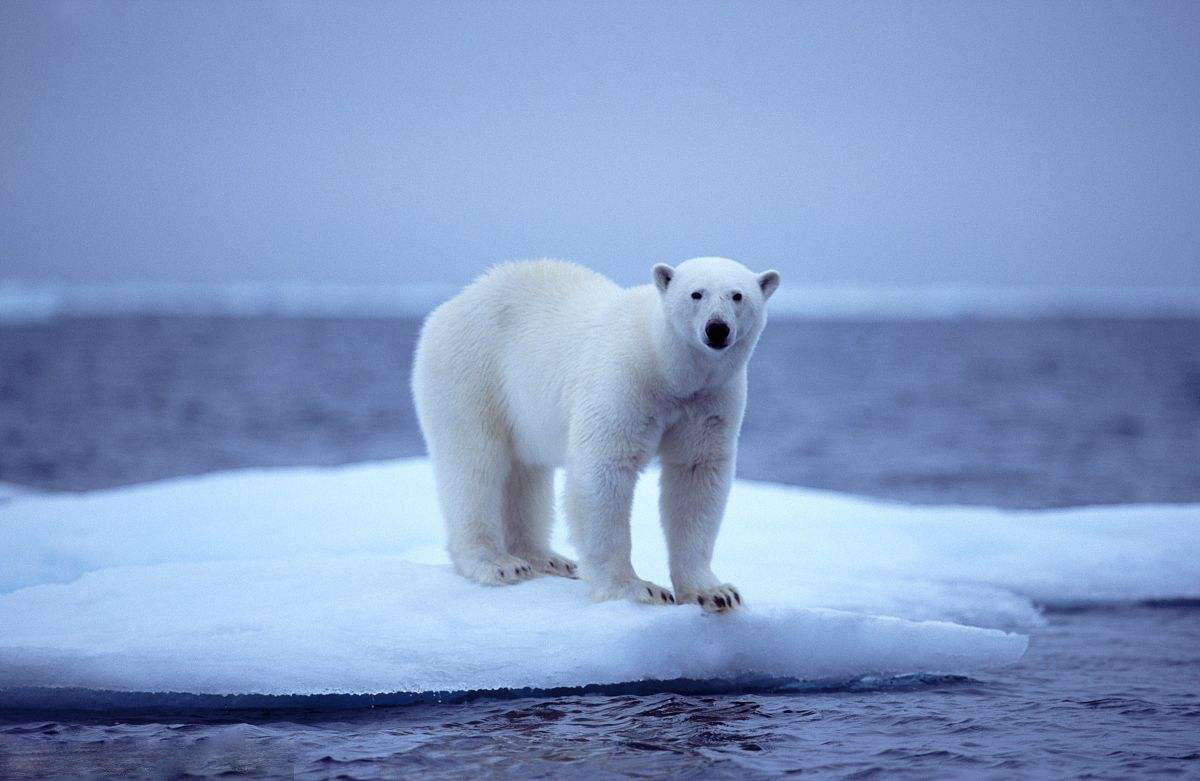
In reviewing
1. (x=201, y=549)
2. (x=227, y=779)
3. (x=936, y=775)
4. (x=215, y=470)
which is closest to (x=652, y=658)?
(x=936, y=775)

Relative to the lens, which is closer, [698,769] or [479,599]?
[698,769]

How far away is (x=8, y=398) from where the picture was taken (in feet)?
88.3

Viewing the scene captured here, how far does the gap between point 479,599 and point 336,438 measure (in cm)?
1511

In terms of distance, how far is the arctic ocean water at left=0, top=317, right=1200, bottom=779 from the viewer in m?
4.18

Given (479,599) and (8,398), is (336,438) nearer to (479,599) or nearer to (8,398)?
(8,398)

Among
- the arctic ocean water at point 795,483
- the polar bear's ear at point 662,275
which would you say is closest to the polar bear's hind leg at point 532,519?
the arctic ocean water at point 795,483

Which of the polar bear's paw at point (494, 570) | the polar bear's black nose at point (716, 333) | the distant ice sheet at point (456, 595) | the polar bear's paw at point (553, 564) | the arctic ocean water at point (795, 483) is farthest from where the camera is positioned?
the polar bear's paw at point (553, 564)

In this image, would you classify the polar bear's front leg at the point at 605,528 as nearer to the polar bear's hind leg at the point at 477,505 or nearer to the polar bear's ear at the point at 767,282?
the polar bear's hind leg at the point at 477,505

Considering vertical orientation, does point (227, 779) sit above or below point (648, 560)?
below

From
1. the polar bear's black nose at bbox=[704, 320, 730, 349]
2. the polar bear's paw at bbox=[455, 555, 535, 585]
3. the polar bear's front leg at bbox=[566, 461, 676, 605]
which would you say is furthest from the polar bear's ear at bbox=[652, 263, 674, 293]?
the polar bear's paw at bbox=[455, 555, 535, 585]

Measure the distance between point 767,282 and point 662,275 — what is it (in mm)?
441

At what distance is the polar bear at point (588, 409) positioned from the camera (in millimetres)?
4617

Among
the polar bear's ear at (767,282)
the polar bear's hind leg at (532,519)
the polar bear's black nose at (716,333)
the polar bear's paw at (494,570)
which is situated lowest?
the polar bear's paw at (494,570)

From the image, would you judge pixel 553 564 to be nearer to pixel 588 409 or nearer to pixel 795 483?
pixel 588 409
